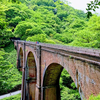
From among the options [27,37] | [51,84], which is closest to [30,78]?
[51,84]

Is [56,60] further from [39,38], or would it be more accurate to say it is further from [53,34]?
[53,34]

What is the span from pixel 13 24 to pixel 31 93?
2935 centimetres

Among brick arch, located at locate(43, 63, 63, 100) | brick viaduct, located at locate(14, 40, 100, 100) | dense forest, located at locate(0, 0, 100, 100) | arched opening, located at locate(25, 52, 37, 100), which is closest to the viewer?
brick viaduct, located at locate(14, 40, 100, 100)

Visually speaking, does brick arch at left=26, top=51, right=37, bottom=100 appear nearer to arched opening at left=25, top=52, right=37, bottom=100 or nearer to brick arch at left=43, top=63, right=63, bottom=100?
arched opening at left=25, top=52, right=37, bottom=100

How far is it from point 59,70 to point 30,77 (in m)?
8.90

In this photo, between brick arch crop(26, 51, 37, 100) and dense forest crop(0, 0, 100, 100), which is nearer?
dense forest crop(0, 0, 100, 100)

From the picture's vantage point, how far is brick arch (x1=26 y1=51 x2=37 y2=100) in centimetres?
1794

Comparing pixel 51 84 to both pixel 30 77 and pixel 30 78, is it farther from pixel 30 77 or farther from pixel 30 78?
pixel 30 77

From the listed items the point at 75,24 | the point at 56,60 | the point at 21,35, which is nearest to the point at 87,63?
the point at 56,60

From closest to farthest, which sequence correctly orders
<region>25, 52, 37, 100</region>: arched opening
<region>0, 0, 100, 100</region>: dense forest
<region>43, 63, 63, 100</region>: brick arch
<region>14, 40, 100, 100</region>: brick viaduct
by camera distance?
<region>14, 40, 100, 100</region>: brick viaduct
<region>0, 0, 100, 100</region>: dense forest
<region>43, 63, 63, 100</region>: brick arch
<region>25, 52, 37, 100</region>: arched opening

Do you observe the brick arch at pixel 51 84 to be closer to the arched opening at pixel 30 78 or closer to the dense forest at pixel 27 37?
the dense forest at pixel 27 37

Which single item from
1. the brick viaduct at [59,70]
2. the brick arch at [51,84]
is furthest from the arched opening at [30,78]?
the brick arch at [51,84]

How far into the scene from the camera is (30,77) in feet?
61.9

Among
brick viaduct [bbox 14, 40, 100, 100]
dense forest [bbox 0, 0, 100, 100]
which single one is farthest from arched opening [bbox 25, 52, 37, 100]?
dense forest [bbox 0, 0, 100, 100]
